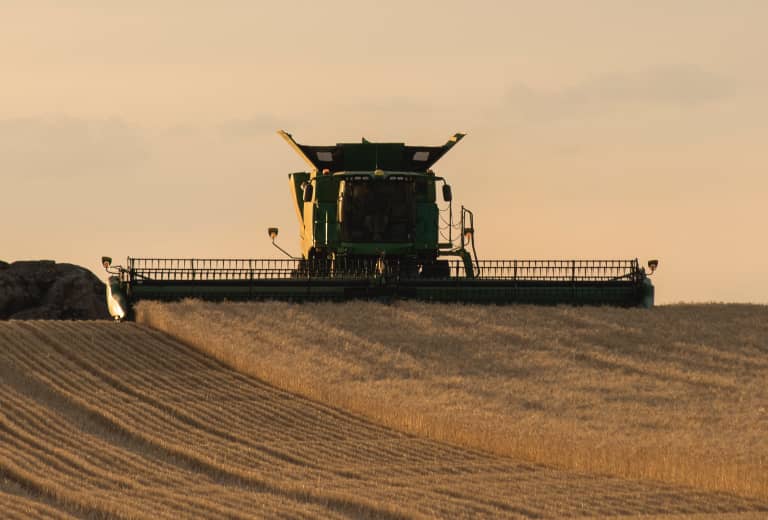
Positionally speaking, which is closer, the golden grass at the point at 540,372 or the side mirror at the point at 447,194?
the golden grass at the point at 540,372

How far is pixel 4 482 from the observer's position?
17.5 metres

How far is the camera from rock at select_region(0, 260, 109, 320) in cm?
4428

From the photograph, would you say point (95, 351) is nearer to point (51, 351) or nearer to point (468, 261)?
point (51, 351)

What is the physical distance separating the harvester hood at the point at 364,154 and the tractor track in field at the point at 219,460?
6.26m

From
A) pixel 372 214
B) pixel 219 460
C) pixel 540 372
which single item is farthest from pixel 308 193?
pixel 219 460

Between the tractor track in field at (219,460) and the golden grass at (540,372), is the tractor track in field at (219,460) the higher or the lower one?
the lower one

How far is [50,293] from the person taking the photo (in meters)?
45.0

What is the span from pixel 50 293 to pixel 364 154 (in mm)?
15059

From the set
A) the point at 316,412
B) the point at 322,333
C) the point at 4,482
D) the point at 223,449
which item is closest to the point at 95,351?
the point at 322,333

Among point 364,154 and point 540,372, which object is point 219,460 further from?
point 364,154

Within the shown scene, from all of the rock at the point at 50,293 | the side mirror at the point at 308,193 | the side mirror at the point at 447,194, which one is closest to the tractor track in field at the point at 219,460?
the side mirror at the point at 308,193

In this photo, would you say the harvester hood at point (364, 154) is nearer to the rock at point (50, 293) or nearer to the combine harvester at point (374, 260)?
the combine harvester at point (374, 260)

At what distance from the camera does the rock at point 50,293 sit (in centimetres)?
4428

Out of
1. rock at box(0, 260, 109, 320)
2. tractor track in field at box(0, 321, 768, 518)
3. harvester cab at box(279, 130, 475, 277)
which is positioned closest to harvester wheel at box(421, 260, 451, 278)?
harvester cab at box(279, 130, 475, 277)
